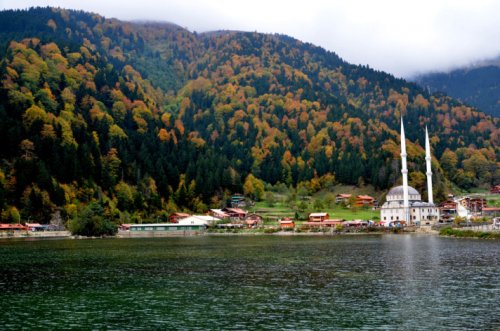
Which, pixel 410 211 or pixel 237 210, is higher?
pixel 237 210

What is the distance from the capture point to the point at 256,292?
44.3 metres

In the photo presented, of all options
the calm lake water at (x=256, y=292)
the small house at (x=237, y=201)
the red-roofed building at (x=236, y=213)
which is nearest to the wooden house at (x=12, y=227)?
the red-roofed building at (x=236, y=213)

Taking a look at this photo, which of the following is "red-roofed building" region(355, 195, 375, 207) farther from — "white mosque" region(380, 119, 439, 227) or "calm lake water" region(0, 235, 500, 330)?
"calm lake water" region(0, 235, 500, 330)

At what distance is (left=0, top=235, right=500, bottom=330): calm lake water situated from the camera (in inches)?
1335

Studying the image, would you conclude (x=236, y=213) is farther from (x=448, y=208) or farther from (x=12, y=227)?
(x=448, y=208)

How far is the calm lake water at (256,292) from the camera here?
33.9 m

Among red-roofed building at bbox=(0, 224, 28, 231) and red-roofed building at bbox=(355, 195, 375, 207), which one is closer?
red-roofed building at bbox=(0, 224, 28, 231)

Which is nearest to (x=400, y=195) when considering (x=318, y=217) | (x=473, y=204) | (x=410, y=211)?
(x=410, y=211)

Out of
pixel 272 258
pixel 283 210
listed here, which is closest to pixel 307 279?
pixel 272 258

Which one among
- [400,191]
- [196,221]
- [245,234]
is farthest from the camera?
[400,191]

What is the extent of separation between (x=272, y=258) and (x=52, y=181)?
8789cm

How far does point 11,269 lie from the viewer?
205 feet

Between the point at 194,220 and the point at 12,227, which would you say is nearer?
the point at 12,227

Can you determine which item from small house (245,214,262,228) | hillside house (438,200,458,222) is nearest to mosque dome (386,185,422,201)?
hillside house (438,200,458,222)
